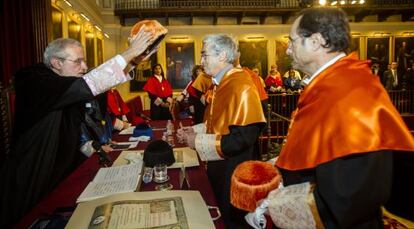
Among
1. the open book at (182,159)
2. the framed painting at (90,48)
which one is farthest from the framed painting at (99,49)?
the open book at (182,159)

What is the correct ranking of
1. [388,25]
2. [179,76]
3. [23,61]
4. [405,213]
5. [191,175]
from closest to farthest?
[405,213] < [191,175] < [23,61] < [179,76] < [388,25]

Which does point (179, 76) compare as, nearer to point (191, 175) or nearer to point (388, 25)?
point (388, 25)

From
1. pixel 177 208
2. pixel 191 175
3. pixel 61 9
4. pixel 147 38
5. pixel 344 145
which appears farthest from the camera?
pixel 61 9

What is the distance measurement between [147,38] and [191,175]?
2.86ft

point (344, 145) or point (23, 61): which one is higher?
point (23, 61)

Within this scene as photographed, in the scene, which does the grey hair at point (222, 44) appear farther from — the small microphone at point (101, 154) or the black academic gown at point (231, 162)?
the small microphone at point (101, 154)

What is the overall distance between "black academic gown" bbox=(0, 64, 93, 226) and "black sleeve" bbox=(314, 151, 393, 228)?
1.24m

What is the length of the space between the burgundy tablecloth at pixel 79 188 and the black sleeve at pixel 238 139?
0.73 feet

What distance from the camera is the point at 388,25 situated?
55.1ft

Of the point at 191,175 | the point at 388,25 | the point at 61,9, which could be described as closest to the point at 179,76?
the point at 61,9

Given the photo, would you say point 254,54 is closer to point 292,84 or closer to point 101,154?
point 292,84

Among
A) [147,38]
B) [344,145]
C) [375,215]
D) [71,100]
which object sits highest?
[147,38]

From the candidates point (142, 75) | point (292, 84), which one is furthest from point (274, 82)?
point (142, 75)

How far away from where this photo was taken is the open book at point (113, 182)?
66.9 inches
